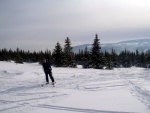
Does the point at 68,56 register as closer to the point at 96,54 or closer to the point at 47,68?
the point at 96,54

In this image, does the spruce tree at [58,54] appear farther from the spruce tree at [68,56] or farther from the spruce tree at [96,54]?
the spruce tree at [96,54]

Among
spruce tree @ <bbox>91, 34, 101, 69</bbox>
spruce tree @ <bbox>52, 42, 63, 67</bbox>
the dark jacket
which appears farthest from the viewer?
spruce tree @ <bbox>52, 42, 63, 67</bbox>

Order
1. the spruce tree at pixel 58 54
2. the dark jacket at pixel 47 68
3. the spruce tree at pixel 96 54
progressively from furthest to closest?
the spruce tree at pixel 58 54 → the spruce tree at pixel 96 54 → the dark jacket at pixel 47 68

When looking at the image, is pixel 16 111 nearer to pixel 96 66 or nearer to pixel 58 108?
pixel 58 108

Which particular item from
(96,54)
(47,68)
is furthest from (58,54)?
(47,68)

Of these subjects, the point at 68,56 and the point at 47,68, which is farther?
the point at 68,56

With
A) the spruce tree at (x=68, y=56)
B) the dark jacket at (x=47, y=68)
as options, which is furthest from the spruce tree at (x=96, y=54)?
the dark jacket at (x=47, y=68)

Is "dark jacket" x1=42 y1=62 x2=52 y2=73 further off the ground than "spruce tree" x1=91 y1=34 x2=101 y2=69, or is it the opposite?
"spruce tree" x1=91 y1=34 x2=101 y2=69

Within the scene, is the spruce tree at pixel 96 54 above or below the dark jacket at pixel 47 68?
above

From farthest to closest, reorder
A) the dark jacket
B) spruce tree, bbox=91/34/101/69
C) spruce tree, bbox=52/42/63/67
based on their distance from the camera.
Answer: spruce tree, bbox=52/42/63/67
spruce tree, bbox=91/34/101/69
the dark jacket

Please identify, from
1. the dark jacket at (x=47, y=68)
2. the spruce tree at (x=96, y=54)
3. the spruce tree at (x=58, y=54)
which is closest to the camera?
the dark jacket at (x=47, y=68)

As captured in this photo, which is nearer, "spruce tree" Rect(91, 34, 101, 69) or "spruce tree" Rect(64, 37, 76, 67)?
"spruce tree" Rect(91, 34, 101, 69)

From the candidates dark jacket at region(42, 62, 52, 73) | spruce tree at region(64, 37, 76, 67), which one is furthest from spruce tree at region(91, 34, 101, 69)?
dark jacket at region(42, 62, 52, 73)

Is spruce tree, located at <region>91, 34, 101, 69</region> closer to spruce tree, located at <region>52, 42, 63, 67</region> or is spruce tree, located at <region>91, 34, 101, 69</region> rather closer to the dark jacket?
spruce tree, located at <region>52, 42, 63, 67</region>
